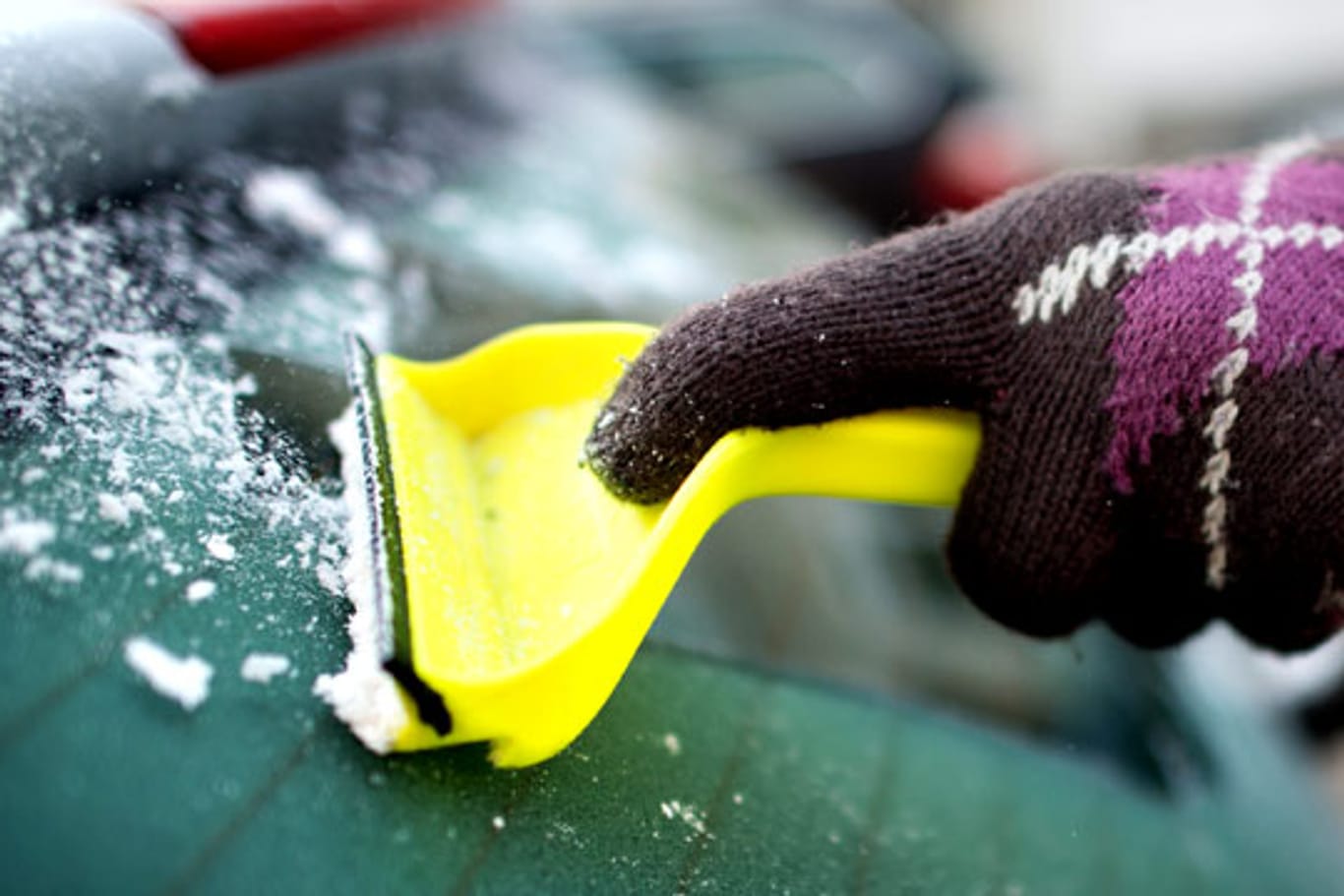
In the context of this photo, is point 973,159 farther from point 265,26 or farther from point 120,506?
point 120,506

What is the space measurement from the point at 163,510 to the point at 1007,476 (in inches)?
21.5

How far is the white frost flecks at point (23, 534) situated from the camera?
0.66 metres

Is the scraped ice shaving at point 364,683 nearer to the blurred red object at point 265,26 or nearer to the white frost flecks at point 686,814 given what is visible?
the white frost flecks at point 686,814

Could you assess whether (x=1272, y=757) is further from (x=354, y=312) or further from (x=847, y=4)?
(x=847, y=4)

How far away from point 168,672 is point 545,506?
0.29 metres

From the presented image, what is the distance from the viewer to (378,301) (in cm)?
112

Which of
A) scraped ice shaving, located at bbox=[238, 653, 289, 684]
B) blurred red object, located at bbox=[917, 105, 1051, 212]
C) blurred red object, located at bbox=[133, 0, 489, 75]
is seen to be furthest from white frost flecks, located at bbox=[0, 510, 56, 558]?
blurred red object, located at bbox=[917, 105, 1051, 212]

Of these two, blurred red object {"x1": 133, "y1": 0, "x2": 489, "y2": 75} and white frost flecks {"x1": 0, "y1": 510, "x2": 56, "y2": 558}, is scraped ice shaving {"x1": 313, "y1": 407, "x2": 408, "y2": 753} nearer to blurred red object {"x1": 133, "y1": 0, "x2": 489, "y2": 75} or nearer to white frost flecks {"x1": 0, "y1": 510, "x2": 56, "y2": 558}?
white frost flecks {"x1": 0, "y1": 510, "x2": 56, "y2": 558}

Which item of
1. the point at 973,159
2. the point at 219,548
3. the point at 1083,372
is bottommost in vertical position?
the point at 973,159

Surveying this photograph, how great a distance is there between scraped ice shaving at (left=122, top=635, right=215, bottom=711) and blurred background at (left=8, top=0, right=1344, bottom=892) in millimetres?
11

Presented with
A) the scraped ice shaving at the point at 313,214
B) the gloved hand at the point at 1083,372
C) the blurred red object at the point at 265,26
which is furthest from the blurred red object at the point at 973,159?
the gloved hand at the point at 1083,372

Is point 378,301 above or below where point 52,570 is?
below

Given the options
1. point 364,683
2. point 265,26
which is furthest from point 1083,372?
point 265,26

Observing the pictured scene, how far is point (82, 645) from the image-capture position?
0.65 meters
